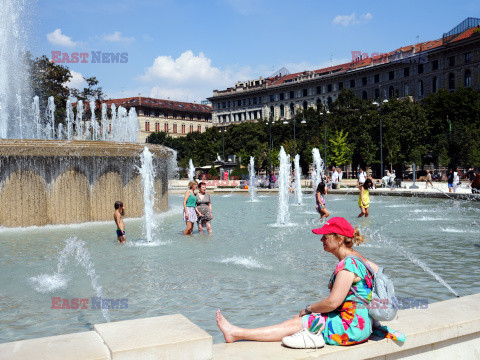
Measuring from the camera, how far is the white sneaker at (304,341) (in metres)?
3.23

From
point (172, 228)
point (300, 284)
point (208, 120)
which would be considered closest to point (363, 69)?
point (208, 120)

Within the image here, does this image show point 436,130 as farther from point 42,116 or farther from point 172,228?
point 172,228

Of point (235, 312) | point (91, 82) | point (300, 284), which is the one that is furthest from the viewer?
point (91, 82)

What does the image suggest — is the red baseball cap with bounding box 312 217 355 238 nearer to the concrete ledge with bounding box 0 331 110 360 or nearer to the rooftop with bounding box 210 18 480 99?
the concrete ledge with bounding box 0 331 110 360

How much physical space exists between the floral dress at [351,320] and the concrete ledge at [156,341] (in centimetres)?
92

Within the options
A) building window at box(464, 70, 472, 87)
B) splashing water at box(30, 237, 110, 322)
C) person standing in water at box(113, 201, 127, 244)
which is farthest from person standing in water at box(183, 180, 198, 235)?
building window at box(464, 70, 472, 87)

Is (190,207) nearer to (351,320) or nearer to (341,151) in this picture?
(351,320)

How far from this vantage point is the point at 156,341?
2.93 meters

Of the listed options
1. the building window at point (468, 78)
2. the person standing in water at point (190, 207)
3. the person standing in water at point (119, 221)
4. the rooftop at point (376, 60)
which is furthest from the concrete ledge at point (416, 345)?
the building window at point (468, 78)

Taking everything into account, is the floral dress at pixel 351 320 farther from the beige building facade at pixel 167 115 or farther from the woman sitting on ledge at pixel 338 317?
the beige building facade at pixel 167 115

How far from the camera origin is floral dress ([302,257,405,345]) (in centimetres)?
335

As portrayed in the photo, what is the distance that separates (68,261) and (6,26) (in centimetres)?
1956

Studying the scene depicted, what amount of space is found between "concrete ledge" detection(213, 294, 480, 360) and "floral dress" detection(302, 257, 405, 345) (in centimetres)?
7

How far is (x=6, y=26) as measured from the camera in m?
23.8
